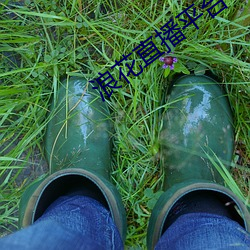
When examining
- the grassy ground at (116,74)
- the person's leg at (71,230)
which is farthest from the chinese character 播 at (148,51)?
the person's leg at (71,230)

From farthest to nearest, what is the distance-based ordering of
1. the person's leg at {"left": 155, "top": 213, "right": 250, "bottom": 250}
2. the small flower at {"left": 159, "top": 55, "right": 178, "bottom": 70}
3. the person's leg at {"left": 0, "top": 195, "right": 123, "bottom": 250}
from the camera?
the small flower at {"left": 159, "top": 55, "right": 178, "bottom": 70} → the person's leg at {"left": 155, "top": 213, "right": 250, "bottom": 250} → the person's leg at {"left": 0, "top": 195, "right": 123, "bottom": 250}

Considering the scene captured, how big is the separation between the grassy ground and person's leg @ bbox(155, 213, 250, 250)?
304 millimetres

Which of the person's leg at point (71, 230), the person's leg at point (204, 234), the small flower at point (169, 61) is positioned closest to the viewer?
the person's leg at point (71, 230)

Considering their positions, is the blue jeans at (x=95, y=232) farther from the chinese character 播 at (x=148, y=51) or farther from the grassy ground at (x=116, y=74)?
the chinese character 播 at (x=148, y=51)

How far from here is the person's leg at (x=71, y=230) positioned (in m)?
0.79

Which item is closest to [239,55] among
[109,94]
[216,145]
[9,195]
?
[216,145]

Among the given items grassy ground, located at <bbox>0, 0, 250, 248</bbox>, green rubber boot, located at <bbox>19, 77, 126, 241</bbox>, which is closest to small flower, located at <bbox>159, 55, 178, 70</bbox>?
grassy ground, located at <bbox>0, 0, 250, 248</bbox>

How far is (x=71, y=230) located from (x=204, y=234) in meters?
0.30

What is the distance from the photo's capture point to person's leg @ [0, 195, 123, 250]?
0.79 metres

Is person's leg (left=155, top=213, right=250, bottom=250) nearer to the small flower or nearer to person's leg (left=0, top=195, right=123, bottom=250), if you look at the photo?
person's leg (left=0, top=195, right=123, bottom=250)

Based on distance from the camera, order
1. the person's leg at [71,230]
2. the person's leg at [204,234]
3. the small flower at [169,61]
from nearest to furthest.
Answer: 1. the person's leg at [71,230]
2. the person's leg at [204,234]
3. the small flower at [169,61]

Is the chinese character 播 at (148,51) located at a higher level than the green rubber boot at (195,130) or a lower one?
higher

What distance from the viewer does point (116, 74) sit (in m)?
1.37

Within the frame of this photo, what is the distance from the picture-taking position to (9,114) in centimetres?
138
